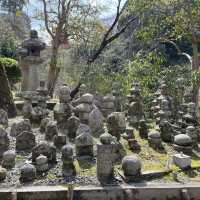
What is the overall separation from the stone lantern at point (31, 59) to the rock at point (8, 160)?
382 inches

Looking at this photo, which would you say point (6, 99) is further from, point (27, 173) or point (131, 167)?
point (131, 167)

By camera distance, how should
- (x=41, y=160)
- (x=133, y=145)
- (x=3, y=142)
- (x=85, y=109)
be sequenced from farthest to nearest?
(x=85, y=109)
(x=133, y=145)
(x=3, y=142)
(x=41, y=160)

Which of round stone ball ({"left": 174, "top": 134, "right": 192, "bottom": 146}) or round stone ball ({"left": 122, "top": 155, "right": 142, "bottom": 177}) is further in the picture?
round stone ball ({"left": 174, "top": 134, "right": 192, "bottom": 146})

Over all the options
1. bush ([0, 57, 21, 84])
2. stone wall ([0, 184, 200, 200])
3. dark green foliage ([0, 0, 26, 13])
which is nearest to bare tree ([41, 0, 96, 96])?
bush ([0, 57, 21, 84])

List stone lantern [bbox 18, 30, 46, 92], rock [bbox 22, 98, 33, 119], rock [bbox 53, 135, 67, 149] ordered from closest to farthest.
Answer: rock [bbox 53, 135, 67, 149] < rock [bbox 22, 98, 33, 119] < stone lantern [bbox 18, 30, 46, 92]

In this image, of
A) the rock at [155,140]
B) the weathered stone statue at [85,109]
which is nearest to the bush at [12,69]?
the weathered stone statue at [85,109]

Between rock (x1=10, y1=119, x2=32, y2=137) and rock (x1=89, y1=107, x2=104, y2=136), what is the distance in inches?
48.9

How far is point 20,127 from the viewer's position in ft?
26.3

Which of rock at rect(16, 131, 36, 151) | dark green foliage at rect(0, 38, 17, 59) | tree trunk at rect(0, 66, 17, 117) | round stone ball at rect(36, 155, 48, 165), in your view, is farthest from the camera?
dark green foliage at rect(0, 38, 17, 59)

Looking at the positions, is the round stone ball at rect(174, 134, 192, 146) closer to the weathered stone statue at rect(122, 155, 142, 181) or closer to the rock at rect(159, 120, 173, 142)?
the rock at rect(159, 120, 173, 142)

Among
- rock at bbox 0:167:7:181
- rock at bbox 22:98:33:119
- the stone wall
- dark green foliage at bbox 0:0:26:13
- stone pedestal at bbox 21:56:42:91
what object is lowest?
A: the stone wall

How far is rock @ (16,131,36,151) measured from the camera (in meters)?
7.42

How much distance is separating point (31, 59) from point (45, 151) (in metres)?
10.00

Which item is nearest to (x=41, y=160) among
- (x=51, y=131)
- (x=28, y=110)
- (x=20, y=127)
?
(x=51, y=131)
